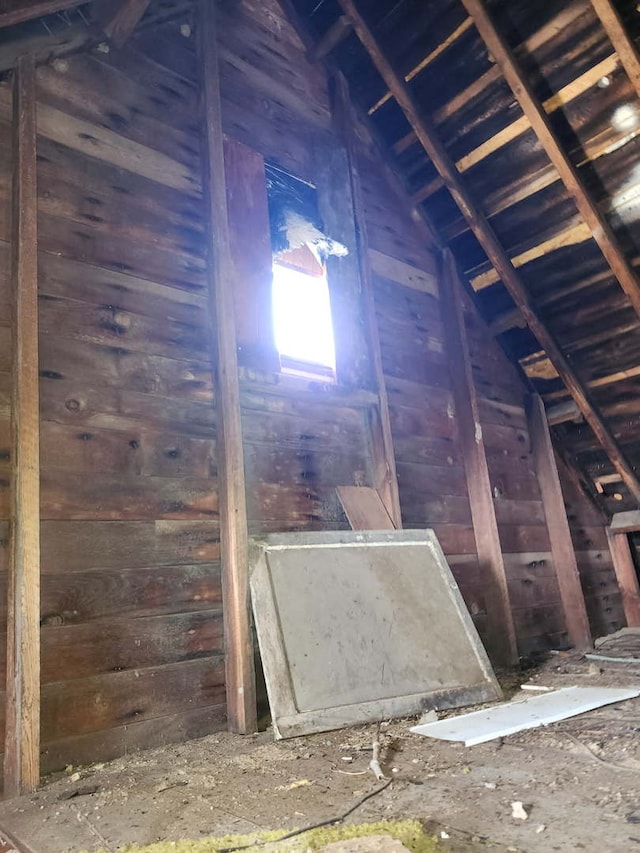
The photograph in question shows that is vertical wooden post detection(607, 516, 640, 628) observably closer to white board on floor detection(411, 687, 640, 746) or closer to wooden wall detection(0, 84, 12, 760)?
white board on floor detection(411, 687, 640, 746)

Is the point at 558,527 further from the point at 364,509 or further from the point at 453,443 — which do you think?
the point at 364,509

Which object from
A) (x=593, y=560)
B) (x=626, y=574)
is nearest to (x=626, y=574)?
(x=626, y=574)

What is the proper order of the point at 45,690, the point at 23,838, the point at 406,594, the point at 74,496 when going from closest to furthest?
the point at 23,838
the point at 45,690
the point at 74,496
the point at 406,594

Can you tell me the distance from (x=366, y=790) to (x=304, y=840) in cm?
30

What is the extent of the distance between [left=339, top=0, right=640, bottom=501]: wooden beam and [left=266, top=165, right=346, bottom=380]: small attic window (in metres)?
0.68

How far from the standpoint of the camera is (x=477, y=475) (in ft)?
11.2

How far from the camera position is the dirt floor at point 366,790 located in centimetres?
117

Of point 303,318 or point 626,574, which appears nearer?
point 303,318

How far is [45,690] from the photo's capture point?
180cm

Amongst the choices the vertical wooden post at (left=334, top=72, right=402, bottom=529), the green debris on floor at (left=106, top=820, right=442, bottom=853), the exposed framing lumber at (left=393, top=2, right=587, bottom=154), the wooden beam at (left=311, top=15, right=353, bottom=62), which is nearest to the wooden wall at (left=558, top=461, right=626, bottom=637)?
the vertical wooden post at (left=334, top=72, right=402, bottom=529)

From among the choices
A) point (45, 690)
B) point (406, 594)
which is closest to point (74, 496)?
point (45, 690)

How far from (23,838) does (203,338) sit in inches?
68.6

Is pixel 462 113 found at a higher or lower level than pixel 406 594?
higher

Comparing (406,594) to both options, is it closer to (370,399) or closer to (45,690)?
(370,399)
